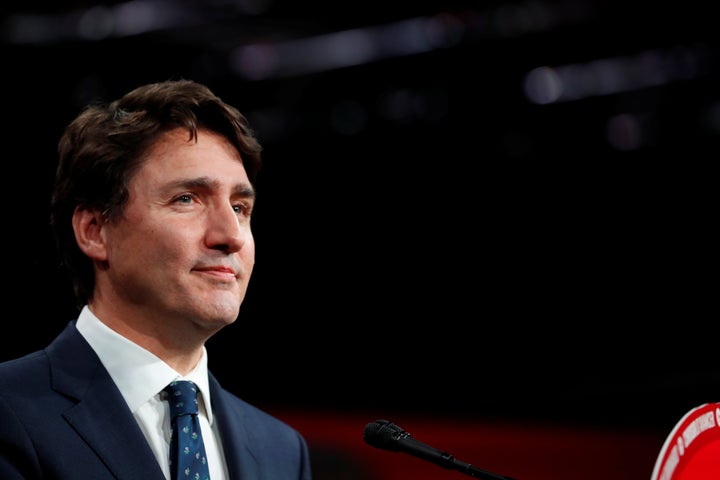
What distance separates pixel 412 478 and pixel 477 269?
3197mm

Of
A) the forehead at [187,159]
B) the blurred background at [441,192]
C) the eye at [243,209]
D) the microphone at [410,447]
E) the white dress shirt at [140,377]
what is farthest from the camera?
the blurred background at [441,192]

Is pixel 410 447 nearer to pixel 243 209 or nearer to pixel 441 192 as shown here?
pixel 243 209

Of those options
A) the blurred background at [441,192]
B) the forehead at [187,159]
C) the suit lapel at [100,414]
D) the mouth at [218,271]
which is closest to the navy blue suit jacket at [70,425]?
the suit lapel at [100,414]

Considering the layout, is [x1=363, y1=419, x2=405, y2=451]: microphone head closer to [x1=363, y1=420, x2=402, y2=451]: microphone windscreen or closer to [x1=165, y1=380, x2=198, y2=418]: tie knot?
[x1=363, y1=420, x2=402, y2=451]: microphone windscreen

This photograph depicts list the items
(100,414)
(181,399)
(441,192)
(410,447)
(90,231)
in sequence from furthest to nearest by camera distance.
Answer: (441,192)
(90,231)
(181,399)
(100,414)
(410,447)

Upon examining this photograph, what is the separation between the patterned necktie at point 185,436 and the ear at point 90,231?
345 millimetres

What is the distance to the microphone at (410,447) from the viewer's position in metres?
1.68

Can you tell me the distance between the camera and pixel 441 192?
741 cm

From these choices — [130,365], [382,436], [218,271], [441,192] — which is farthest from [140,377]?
[441,192]

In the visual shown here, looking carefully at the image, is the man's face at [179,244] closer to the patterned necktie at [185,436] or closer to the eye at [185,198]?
the eye at [185,198]

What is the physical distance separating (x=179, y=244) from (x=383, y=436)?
0.59m

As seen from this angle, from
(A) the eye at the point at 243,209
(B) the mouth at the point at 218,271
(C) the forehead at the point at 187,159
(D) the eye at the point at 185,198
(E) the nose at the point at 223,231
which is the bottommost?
(B) the mouth at the point at 218,271

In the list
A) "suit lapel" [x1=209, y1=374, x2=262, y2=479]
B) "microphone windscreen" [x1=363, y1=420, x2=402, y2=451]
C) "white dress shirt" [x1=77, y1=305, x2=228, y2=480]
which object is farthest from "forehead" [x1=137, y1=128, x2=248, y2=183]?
"microphone windscreen" [x1=363, y1=420, x2=402, y2=451]

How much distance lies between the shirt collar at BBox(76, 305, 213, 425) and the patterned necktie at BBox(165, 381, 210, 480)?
3 cm
